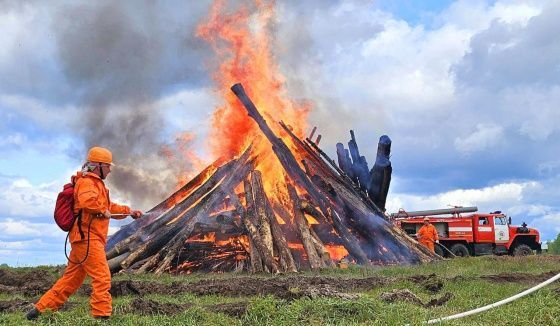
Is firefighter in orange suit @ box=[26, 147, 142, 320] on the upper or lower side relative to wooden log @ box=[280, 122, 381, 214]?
lower

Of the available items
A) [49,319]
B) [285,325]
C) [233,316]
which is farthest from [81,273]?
[285,325]

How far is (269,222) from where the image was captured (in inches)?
733

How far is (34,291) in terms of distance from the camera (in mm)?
12492

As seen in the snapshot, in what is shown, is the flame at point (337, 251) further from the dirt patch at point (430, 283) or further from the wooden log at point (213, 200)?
the dirt patch at point (430, 283)

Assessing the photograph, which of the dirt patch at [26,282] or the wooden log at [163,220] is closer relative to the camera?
the dirt patch at [26,282]

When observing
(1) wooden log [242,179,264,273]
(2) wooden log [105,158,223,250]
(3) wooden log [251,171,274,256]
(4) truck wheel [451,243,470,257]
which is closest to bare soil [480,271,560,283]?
(3) wooden log [251,171,274,256]

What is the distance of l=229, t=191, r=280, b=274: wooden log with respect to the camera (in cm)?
1684

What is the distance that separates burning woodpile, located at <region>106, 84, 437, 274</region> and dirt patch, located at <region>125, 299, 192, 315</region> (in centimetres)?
799

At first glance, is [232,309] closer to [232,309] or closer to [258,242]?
[232,309]

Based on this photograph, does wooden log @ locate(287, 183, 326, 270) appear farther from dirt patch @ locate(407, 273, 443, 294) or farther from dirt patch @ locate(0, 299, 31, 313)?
dirt patch @ locate(0, 299, 31, 313)

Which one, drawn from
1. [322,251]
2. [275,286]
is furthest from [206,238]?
[275,286]

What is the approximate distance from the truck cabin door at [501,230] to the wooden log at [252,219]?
1708 cm

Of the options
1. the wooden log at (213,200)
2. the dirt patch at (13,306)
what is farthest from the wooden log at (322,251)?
the dirt patch at (13,306)

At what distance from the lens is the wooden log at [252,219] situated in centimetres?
1722
